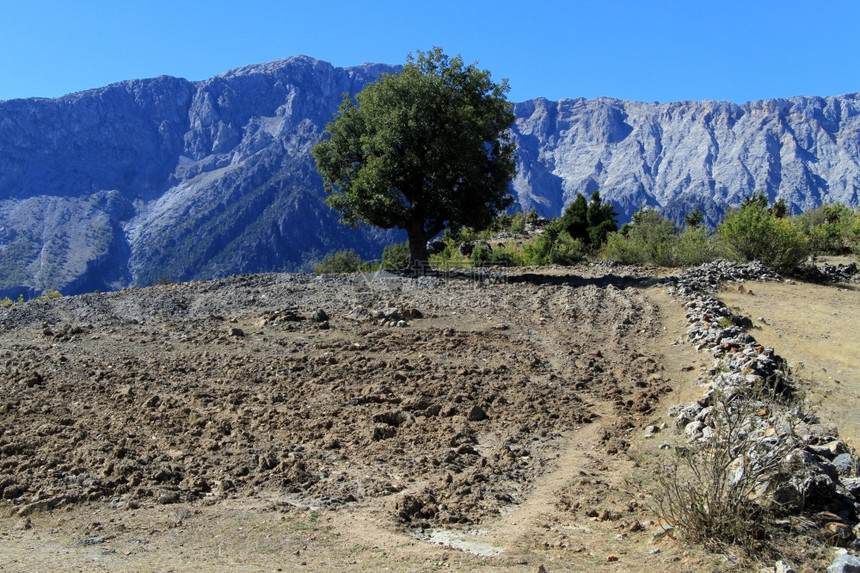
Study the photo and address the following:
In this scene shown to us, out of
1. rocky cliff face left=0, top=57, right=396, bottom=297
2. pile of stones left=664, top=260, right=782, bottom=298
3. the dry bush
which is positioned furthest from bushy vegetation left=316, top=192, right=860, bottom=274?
rocky cliff face left=0, top=57, right=396, bottom=297

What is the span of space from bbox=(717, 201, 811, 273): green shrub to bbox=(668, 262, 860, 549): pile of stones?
39.1 ft

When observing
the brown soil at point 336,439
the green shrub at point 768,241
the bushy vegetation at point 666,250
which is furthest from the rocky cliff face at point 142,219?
the brown soil at point 336,439

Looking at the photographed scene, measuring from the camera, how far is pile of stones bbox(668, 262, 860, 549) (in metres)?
5.09

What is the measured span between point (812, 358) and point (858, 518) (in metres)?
7.27

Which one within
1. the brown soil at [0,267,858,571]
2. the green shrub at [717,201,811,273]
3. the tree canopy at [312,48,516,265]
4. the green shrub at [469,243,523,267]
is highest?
the tree canopy at [312,48,516,265]

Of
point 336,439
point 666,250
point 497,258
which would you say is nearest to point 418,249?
point 666,250

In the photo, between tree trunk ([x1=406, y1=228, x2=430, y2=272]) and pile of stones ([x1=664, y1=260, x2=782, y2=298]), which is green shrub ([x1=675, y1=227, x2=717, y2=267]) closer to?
pile of stones ([x1=664, y1=260, x2=782, y2=298])

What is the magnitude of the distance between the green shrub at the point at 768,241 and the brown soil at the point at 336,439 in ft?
33.7

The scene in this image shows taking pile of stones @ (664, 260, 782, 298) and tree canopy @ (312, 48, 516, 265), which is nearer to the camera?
pile of stones @ (664, 260, 782, 298)

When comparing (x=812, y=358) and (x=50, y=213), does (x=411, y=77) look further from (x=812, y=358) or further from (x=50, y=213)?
(x=50, y=213)

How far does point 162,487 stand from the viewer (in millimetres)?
6156

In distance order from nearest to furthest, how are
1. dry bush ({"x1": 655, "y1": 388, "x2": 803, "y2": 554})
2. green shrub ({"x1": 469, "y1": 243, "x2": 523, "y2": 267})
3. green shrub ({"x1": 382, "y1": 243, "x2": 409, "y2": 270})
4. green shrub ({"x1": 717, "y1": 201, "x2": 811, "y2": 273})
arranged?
dry bush ({"x1": 655, "y1": 388, "x2": 803, "y2": 554}) → green shrub ({"x1": 717, "y1": 201, "x2": 811, "y2": 273}) → green shrub ({"x1": 469, "y1": 243, "x2": 523, "y2": 267}) → green shrub ({"x1": 382, "y1": 243, "x2": 409, "y2": 270})

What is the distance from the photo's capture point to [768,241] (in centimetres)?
2252

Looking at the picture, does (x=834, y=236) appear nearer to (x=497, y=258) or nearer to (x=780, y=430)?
(x=497, y=258)
